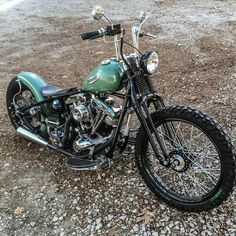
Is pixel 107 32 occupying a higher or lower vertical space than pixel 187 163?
higher

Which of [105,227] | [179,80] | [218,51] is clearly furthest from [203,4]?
[105,227]

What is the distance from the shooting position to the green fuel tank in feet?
9.22

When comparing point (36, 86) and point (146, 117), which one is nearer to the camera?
point (146, 117)

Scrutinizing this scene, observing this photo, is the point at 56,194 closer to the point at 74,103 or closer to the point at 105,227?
the point at 105,227

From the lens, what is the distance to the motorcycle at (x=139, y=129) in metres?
2.60

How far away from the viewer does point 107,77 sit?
2.83m

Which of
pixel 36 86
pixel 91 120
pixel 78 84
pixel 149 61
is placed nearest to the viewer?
pixel 149 61

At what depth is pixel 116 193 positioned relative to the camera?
314 cm

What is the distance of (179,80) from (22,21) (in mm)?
5615

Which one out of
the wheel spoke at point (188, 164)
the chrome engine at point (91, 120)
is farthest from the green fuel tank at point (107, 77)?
the wheel spoke at point (188, 164)

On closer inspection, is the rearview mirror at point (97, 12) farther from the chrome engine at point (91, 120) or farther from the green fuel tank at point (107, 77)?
the chrome engine at point (91, 120)

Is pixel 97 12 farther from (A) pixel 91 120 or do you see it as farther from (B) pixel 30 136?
(B) pixel 30 136

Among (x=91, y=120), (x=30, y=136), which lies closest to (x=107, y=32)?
(x=91, y=120)

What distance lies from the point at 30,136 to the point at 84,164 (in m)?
0.86
